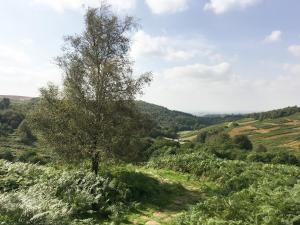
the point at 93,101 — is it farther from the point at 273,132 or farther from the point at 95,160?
the point at 273,132

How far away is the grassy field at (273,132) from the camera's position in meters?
139

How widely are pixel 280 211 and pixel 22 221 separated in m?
8.13

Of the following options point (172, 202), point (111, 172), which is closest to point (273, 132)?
point (111, 172)

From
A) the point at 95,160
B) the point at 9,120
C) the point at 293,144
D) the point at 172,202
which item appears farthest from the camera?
the point at 9,120

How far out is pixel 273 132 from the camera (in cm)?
15962

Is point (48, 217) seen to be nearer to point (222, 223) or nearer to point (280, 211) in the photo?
point (222, 223)

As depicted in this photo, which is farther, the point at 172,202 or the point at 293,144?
the point at 293,144

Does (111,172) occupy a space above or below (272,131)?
above

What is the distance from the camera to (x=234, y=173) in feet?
80.3

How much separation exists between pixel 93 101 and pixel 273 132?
147932 mm

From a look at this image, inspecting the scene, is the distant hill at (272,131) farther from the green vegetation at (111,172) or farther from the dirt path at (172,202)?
the green vegetation at (111,172)

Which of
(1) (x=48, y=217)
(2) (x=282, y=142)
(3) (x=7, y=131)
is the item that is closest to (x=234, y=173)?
(1) (x=48, y=217)

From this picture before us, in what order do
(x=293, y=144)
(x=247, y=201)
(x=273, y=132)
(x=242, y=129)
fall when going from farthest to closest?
(x=242, y=129), (x=273, y=132), (x=293, y=144), (x=247, y=201)

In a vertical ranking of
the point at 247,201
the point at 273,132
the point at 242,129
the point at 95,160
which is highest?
the point at 95,160
